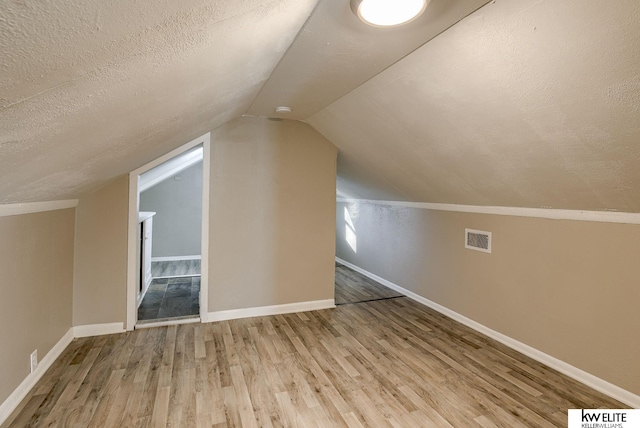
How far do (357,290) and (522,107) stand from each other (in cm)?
324

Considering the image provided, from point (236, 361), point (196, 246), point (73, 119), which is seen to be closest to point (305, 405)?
point (236, 361)

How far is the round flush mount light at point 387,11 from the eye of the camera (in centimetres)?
132

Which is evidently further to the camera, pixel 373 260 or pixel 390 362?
pixel 373 260

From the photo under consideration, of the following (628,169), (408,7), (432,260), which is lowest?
(432,260)

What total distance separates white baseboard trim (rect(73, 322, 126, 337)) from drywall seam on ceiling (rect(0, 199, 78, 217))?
1.13 metres

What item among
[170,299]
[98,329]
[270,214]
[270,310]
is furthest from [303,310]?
[98,329]

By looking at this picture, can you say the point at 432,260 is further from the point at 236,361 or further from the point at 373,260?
the point at 236,361

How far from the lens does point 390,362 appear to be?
2557 millimetres

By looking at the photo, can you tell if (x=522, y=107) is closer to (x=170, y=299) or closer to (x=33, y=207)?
(x=33, y=207)

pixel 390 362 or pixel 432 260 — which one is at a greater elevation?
pixel 432 260

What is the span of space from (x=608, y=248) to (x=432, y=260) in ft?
5.69

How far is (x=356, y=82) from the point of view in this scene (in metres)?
2.28
